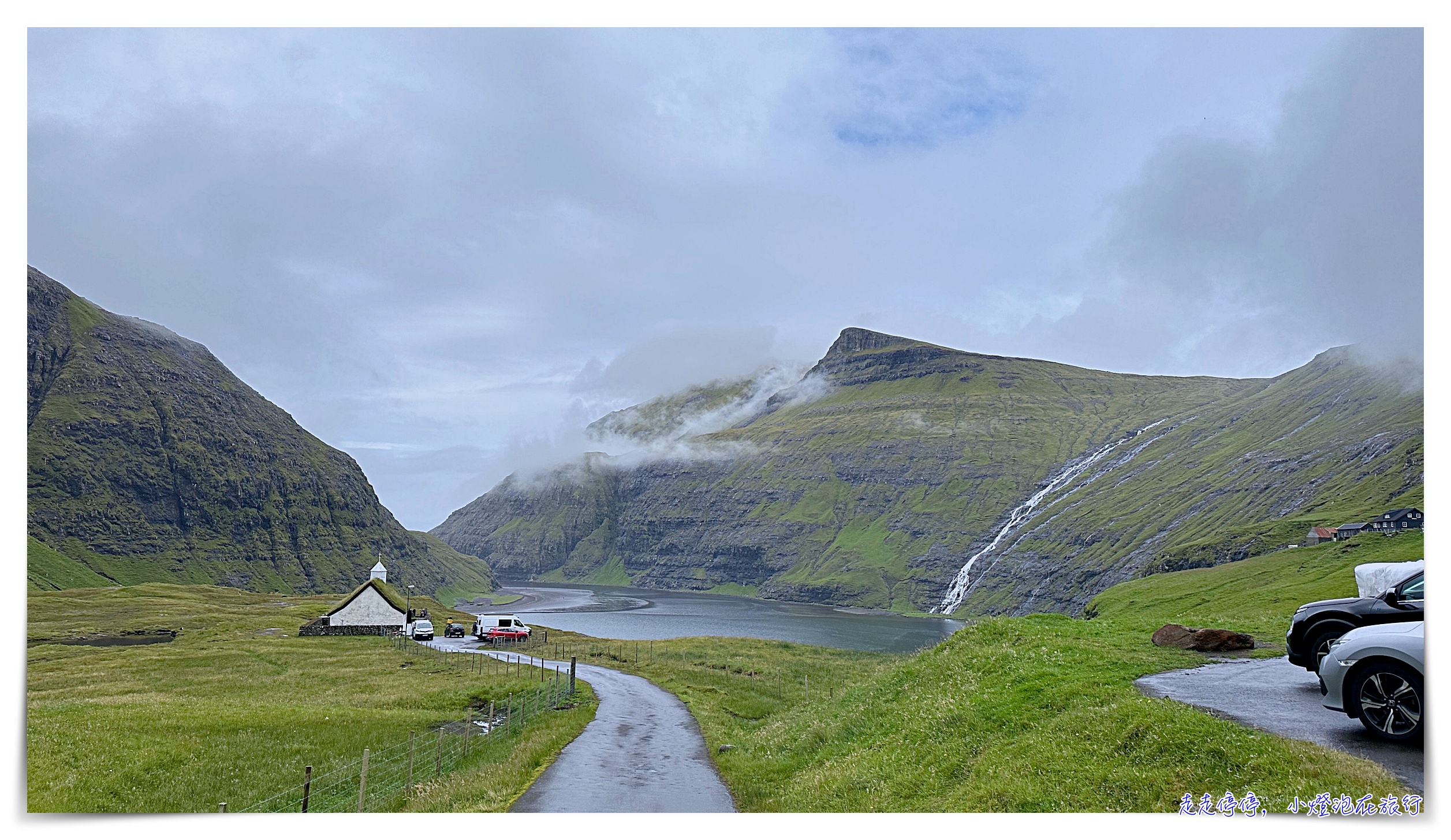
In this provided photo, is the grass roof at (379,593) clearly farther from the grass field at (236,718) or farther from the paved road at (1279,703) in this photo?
the paved road at (1279,703)

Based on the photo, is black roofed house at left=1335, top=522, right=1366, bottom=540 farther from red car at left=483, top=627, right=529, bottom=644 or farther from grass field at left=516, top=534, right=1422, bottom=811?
red car at left=483, top=627, right=529, bottom=644

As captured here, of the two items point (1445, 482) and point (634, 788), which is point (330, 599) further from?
point (1445, 482)

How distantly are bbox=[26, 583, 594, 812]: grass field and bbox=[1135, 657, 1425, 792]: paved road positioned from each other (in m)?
17.1

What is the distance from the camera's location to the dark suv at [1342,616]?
18.5 metres

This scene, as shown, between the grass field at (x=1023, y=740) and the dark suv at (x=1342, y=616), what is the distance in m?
3.70

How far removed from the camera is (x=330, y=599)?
164375 mm

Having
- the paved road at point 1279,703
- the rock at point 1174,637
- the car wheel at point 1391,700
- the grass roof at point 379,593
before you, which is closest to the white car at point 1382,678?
the car wheel at point 1391,700

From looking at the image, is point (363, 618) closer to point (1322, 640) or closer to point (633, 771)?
point (633, 771)

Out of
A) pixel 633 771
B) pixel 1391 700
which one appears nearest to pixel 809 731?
pixel 633 771

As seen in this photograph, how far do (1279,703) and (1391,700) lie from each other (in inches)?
158

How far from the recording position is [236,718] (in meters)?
37.3

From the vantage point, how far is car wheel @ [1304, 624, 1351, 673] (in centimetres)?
1978

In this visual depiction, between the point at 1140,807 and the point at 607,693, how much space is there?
45.3 metres

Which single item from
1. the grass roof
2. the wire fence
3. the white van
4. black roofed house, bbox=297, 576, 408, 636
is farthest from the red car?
the wire fence
